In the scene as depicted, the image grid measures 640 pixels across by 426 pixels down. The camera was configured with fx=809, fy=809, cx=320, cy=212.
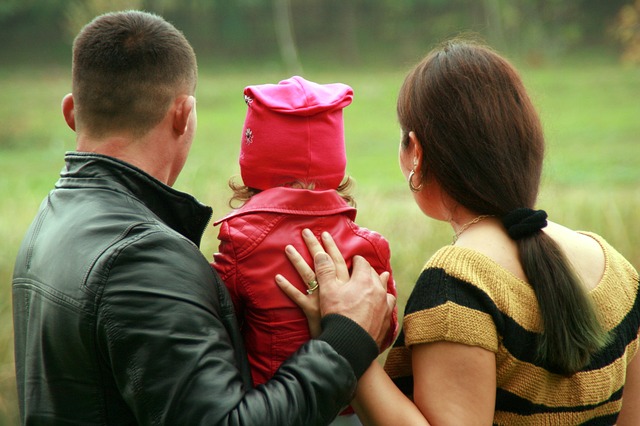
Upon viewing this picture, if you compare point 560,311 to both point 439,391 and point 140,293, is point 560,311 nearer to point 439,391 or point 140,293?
point 439,391

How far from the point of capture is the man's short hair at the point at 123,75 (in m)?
2.15

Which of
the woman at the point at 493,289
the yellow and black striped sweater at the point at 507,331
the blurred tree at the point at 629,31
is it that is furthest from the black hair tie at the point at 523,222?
the blurred tree at the point at 629,31

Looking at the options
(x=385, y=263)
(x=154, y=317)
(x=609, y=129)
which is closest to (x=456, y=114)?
(x=385, y=263)

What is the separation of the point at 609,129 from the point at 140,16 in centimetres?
759

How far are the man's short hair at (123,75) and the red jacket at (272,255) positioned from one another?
0.36 m

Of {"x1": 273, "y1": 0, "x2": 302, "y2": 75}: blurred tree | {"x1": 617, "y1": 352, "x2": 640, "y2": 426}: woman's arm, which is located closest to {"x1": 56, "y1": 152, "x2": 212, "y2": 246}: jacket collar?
{"x1": 617, "y1": 352, "x2": 640, "y2": 426}: woman's arm

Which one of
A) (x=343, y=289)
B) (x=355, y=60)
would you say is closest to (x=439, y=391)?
(x=343, y=289)

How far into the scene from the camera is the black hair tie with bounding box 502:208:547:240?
2074mm

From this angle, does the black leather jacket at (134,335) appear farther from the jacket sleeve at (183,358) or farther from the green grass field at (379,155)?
the green grass field at (379,155)

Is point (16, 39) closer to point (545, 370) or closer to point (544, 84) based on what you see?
point (544, 84)

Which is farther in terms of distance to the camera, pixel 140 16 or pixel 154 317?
pixel 140 16

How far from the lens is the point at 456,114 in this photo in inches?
83.8

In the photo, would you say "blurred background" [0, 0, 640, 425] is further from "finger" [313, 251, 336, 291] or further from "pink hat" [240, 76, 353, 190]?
"finger" [313, 251, 336, 291]

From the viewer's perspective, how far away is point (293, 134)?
2.28 metres
